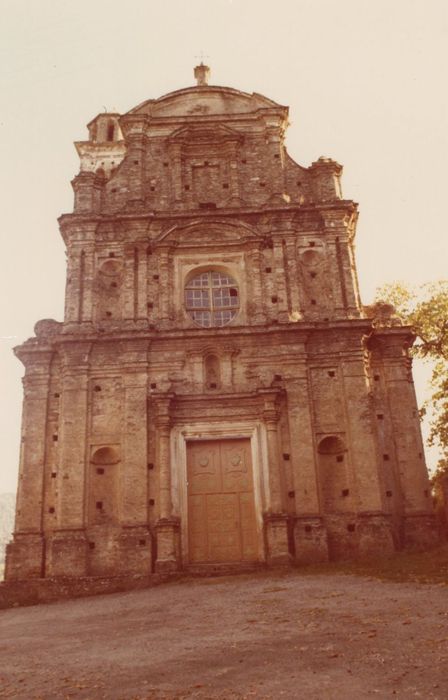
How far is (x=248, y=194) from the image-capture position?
20.9m

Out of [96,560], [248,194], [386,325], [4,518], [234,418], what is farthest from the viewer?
[4,518]

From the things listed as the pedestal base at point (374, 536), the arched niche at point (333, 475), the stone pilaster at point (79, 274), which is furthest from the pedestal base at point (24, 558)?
the pedestal base at point (374, 536)

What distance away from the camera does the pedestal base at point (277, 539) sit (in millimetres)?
15625

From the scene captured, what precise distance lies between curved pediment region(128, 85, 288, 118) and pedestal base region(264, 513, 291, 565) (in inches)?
551

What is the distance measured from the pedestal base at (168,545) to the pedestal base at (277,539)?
2.28 m

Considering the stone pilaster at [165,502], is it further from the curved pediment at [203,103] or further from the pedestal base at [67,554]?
the curved pediment at [203,103]

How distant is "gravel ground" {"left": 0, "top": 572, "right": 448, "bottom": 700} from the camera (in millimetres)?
6172

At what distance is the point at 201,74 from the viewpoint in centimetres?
2517

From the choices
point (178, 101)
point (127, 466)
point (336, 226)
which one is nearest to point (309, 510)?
point (127, 466)

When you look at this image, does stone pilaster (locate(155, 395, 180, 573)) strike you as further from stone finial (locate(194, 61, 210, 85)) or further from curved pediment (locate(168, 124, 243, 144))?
stone finial (locate(194, 61, 210, 85))

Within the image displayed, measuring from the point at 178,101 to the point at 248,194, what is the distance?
4683mm

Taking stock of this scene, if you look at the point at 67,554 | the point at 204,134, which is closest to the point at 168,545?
the point at 67,554

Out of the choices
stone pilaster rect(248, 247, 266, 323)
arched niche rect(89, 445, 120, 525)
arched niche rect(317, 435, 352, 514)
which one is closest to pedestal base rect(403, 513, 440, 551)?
arched niche rect(317, 435, 352, 514)

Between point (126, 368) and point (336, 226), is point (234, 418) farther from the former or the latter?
point (336, 226)
